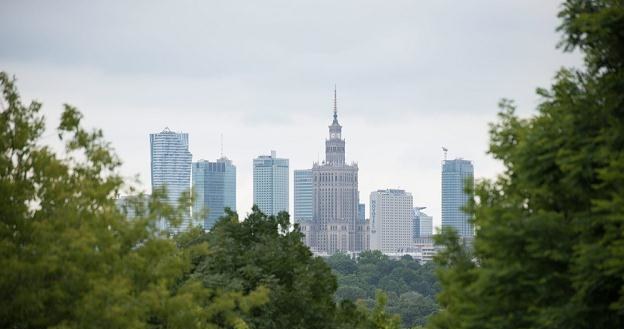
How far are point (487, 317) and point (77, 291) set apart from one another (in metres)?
7.97

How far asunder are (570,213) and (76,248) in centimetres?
950

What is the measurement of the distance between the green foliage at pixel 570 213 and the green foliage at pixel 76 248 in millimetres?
6995

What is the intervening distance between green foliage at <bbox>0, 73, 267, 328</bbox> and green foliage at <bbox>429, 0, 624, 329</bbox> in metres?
6.99

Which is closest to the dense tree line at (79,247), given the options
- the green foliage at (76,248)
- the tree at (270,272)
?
the green foliage at (76,248)

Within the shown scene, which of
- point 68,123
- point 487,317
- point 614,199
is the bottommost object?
point 487,317

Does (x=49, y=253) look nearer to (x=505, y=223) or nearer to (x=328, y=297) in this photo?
(x=505, y=223)

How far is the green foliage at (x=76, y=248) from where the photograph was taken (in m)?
28.1

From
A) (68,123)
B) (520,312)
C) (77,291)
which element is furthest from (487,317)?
(68,123)

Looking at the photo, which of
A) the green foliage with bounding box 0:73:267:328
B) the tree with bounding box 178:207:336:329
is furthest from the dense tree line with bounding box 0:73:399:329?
the tree with bounding box 178:207:336:329

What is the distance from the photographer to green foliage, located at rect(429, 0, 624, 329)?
23297mm

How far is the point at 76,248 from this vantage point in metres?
28.5

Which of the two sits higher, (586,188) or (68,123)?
(68,123)

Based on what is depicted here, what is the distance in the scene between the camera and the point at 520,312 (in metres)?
24.9

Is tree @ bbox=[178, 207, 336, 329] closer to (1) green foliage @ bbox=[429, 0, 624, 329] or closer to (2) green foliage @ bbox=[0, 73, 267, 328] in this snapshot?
(2) green foliage @ bbox=[0, 73, 267, 328]
